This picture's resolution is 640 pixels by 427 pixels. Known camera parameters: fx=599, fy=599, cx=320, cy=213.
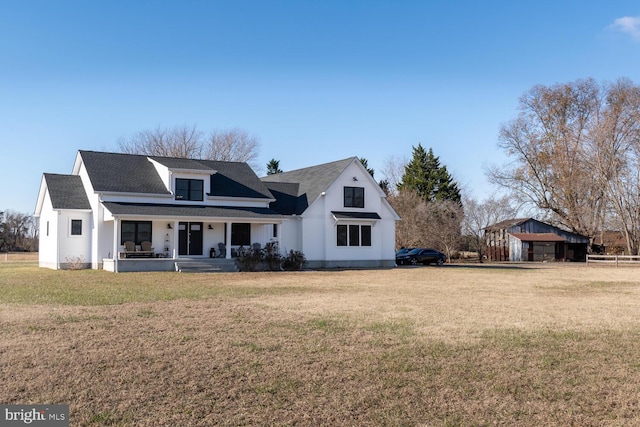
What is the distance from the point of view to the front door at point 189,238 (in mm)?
32438

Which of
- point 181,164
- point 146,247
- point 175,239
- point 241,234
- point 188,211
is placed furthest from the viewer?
point 241,234

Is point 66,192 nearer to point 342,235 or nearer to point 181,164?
point 181,164

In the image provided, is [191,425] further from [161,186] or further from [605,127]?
[605,127]

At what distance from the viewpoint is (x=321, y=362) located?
859 cm

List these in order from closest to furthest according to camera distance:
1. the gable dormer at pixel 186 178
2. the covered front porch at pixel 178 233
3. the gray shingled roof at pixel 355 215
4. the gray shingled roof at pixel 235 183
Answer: the covered front porch at pixel 178 233 < the gable dormer at pixel 186 178 < the gray shingled roof at pixel 235 183 < the gray shingled roof at pixel 355 215

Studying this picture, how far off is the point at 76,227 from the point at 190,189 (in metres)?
6.30

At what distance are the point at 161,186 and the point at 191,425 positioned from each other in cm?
2755

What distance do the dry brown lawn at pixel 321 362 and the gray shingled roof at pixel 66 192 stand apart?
17.7 m

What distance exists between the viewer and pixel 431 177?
68250mm

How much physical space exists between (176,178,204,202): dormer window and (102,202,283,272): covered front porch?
3.02 ft

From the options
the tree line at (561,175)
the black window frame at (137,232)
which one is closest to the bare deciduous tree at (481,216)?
the tree line at (561,175)

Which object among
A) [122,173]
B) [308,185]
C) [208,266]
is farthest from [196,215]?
[308,185]

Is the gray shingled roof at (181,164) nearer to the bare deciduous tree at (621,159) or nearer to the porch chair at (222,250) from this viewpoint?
the porch chair at (222,250)

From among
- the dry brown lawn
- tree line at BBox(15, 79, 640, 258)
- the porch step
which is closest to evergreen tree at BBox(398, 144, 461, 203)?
tree line at BBox(15, 79, 640, 258)
